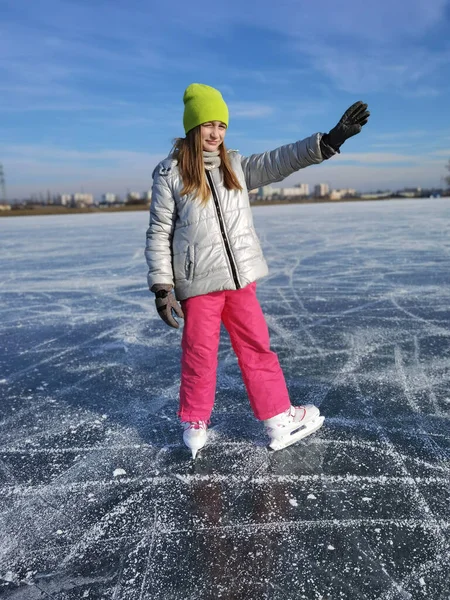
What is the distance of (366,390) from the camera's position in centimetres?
271

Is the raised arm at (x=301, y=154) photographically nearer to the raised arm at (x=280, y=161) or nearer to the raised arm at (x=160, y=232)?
the raised arm at (x=280, y=161)

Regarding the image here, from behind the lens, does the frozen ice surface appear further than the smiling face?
No

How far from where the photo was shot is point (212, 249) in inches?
79.7

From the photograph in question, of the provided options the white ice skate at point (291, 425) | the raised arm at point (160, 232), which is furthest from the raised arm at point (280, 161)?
the white ice skate at point (291, 425)

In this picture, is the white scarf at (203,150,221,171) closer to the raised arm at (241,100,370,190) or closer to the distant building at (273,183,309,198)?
the raised arm at (241,100,370,190)

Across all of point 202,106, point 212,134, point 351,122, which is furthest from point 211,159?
point 351,122

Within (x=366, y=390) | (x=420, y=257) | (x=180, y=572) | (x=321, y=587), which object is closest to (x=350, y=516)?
(x=321, y=587)

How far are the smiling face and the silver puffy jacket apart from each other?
100 mm

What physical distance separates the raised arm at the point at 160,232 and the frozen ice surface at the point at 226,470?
0.80m

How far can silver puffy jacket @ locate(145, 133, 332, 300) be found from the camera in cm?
201

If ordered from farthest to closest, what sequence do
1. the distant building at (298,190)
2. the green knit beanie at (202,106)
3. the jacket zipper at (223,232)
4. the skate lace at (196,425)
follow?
the distant building at (298,190) < the skate lace at (196,425) < the jacket zipper at (223,232) < the green knit beanie at (202,106)

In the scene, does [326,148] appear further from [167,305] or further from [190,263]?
[167,305]

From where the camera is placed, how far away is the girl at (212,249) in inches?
78.3

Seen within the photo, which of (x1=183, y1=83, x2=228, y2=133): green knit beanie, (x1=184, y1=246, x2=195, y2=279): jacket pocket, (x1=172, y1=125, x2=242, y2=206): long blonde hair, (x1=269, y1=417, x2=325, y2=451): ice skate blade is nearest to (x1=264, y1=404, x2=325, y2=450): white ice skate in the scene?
(x1=269, y1=417, x2=325, y2=451): ice skate blade
